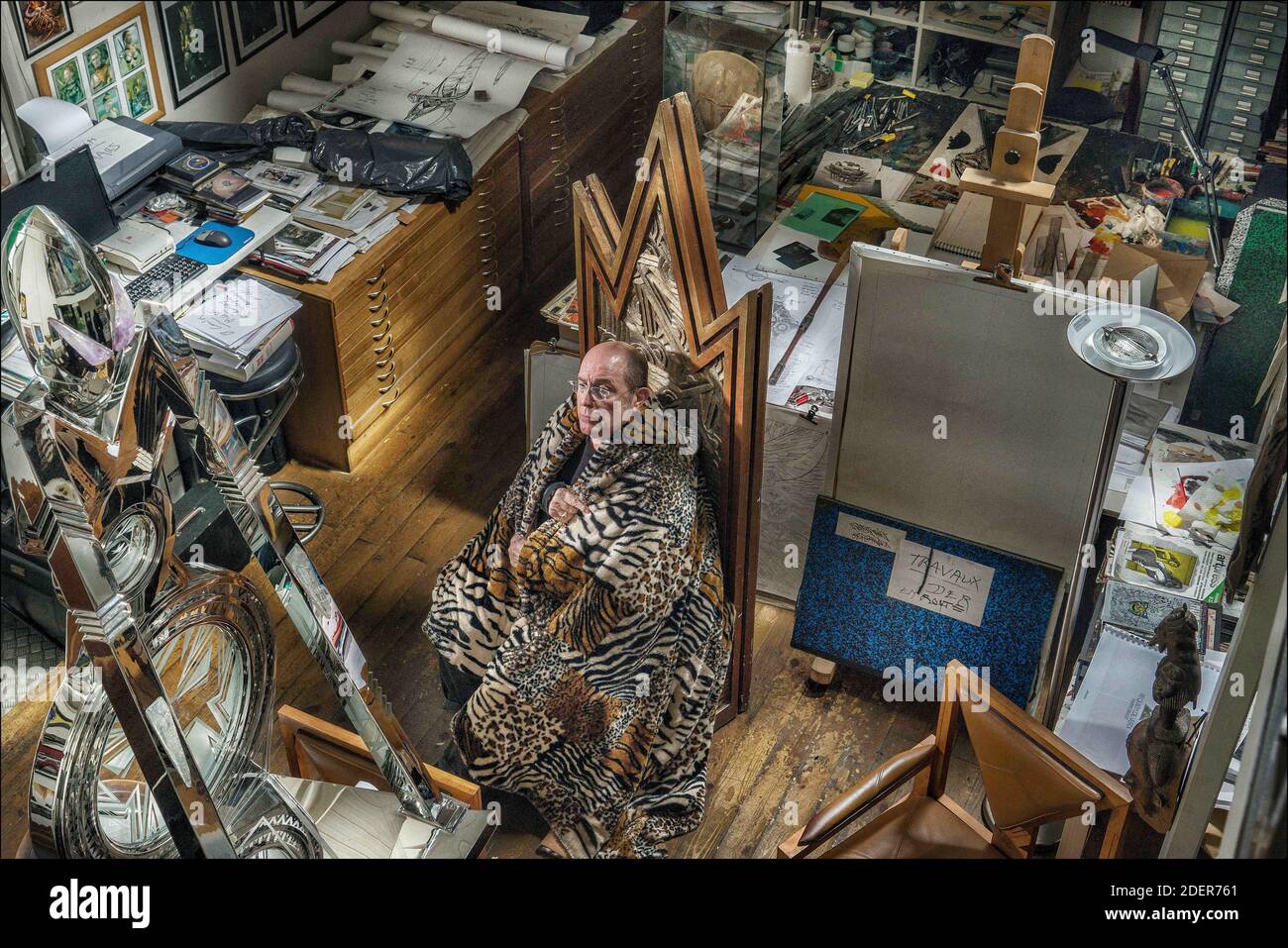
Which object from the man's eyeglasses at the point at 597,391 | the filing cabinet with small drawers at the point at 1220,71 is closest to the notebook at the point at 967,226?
the man's eyeglasses at the point at 597,391

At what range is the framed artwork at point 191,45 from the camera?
4906 millimetres

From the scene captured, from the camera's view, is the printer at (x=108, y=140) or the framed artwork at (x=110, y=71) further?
the framed artwork at (x=110, y=71)

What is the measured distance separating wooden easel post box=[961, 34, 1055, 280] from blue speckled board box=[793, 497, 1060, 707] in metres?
0.89

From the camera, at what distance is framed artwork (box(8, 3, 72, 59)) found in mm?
4367

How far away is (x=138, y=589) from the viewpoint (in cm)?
202

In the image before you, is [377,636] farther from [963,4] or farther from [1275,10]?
[1275,10]

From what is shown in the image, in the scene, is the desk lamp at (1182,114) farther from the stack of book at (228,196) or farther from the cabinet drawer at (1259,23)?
the stack of book at (228,196)

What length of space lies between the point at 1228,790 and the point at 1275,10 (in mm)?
4010

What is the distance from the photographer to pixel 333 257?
4.71 m

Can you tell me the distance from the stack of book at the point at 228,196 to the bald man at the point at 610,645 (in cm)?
149

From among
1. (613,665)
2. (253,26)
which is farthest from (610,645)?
(253,26)

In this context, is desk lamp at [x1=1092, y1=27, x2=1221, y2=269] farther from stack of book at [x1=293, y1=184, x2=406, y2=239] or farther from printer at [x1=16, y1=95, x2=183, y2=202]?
printer at [x1=16, y1=95, x2=183, y2=202]
